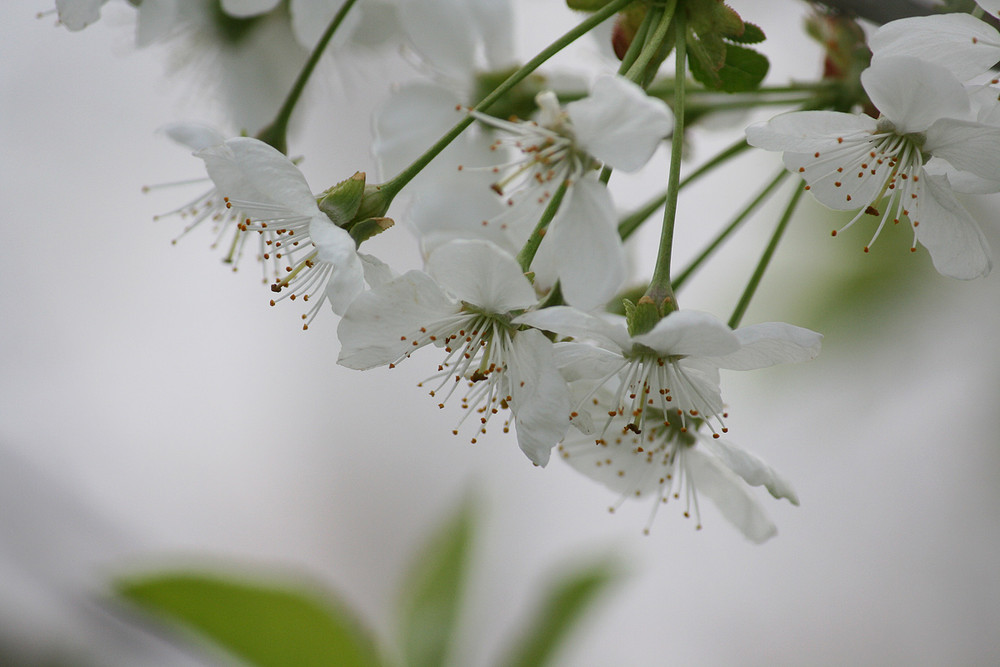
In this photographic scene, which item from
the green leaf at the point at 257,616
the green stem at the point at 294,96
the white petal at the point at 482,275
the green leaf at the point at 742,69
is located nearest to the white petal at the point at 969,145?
the green leaf at the point at 742,69

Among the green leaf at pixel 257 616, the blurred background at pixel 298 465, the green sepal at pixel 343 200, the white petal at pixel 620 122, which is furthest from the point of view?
the blurred background at pixel 298 465

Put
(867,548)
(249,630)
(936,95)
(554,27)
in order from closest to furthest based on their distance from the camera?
1. (936,95)
2. (249,630)
3. (554,27)
4. (867,548)

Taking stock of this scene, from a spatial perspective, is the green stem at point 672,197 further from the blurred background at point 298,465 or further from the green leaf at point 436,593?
the blurred background at point 298,465

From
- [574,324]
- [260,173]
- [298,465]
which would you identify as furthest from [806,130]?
[298,465]

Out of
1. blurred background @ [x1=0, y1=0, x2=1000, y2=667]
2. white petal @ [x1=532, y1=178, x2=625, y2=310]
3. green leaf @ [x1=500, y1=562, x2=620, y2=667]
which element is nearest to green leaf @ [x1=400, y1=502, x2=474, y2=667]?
green leaf @ [x1=500, y1=562, x2=620, y2=667]

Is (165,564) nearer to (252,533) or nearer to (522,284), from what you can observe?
(522,284)

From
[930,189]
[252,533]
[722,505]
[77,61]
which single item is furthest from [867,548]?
[77,61]
